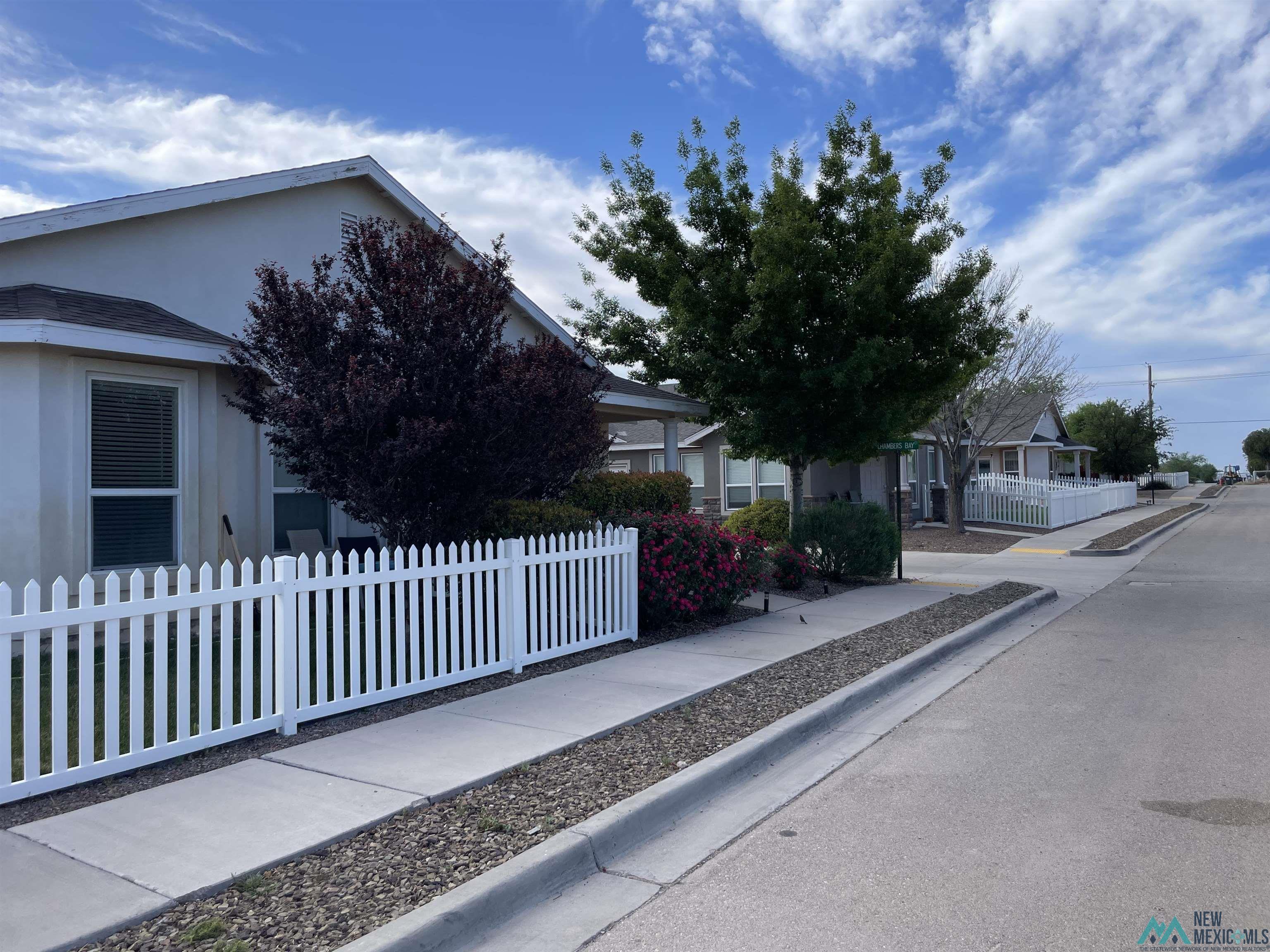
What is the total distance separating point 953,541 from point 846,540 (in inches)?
409

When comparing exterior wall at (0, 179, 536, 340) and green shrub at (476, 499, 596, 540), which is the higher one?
exterior wall at (0, 179, 536, 340)

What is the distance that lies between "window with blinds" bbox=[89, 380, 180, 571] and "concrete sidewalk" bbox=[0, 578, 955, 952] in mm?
4145

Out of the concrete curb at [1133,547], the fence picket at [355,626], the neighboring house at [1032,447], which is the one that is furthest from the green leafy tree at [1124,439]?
the fence picket at [355,626]

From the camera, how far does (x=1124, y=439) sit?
171 ft

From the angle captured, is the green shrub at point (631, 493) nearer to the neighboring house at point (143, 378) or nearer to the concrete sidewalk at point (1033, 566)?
the neighboring house at point (143, 378)

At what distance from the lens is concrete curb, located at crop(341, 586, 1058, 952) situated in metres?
3.43

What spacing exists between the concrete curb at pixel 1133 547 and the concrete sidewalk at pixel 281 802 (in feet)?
48.9

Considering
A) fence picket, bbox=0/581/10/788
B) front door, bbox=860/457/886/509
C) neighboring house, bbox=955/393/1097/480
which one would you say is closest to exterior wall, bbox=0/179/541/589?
fence picket, bbox=0/581/10/788

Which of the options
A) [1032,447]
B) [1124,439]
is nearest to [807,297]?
[1032,447]

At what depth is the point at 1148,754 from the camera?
567 centimetres

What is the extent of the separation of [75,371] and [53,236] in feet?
5.95

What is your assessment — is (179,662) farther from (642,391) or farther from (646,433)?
(646,433)

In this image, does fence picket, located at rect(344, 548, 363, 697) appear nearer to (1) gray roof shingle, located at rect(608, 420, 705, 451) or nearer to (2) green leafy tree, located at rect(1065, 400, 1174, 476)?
(1) gray roof shingle, located at rect(608, 420, 705, 451)

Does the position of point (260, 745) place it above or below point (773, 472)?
below
